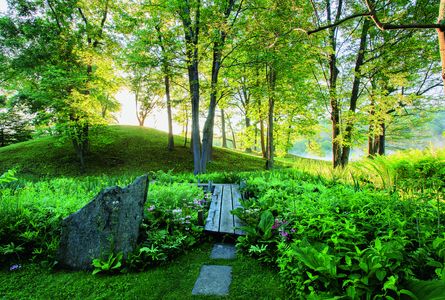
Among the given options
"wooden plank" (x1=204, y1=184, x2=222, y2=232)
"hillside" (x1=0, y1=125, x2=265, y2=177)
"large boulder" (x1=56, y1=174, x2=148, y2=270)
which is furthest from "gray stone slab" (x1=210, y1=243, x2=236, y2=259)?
"hillside" (x1=0, y1=125, x2=265, y2=177)

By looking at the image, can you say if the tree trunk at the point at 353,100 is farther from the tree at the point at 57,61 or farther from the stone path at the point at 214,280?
the tree at the point at 57,61

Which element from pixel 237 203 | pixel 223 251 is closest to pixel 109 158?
pixel 237 203

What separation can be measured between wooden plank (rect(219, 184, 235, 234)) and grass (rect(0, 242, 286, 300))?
62cm

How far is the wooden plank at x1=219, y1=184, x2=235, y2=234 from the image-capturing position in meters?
3.23

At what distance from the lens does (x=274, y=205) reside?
3057mm

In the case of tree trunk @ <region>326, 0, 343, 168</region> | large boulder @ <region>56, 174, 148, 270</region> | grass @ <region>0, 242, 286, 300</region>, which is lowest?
grass @ <region>0, 242, 286, 300</region>

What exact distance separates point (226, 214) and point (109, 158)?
1257cm

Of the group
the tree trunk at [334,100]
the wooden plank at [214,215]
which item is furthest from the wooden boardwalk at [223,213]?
the tree trunk at [334,100]

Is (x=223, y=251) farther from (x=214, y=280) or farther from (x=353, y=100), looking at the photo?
(x=353, y=100)

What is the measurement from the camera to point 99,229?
256 cm

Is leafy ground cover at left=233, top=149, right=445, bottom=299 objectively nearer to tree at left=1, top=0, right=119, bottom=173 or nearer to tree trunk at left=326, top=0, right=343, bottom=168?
tree trunk at left=326, top=0, right=343, bottom=168

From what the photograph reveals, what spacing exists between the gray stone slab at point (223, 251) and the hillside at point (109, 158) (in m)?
8.39

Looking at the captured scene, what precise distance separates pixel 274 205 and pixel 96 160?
1359 cm

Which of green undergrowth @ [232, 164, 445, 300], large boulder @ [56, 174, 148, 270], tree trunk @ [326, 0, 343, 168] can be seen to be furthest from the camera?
tree trunk @ [326, 0, 343, 168]
